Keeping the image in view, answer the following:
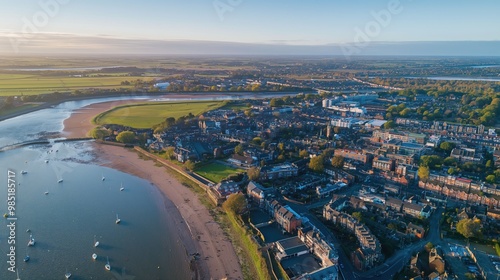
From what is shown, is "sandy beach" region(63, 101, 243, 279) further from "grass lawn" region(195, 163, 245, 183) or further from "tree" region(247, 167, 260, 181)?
"tree" region(247, 167, 260, 181)

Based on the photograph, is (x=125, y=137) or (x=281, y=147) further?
(x=125, y=137)

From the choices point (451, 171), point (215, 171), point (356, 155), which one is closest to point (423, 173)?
point (451, 171)

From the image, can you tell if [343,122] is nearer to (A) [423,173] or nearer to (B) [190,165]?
(A) [423,173]

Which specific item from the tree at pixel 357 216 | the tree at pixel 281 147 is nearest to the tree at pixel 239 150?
the tree at pixel 281 147

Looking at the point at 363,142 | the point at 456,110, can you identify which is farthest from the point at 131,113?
the point at 456,110

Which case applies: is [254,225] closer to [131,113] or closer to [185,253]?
[185,253]

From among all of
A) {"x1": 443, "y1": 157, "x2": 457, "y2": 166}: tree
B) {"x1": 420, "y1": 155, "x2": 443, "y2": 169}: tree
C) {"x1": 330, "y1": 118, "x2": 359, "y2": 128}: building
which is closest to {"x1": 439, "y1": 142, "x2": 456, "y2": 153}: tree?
{"x1": 443, "y1": 157, "x2": 457, "y2": 166}: tree
